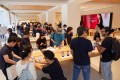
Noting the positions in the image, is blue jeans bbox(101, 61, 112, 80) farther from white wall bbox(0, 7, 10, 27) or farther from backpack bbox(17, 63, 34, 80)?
white wall bbox(0, 7, 10, 27)

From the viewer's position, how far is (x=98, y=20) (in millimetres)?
11258

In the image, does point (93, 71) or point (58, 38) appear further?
point (58, 38)

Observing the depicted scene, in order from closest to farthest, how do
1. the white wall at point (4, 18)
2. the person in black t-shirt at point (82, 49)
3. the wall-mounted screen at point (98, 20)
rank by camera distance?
the person in black t-shirt at point (82, 49), the wall-mounted screen at point (98, 20), the white wall at point (4, 18)

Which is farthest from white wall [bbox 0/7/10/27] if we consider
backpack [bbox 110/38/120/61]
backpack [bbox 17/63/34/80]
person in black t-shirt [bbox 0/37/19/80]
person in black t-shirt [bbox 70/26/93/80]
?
backpack [bbox 110/38/120/61]

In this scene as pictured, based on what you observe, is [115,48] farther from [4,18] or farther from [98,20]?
[4,18]

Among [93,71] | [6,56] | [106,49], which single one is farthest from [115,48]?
[6,56]

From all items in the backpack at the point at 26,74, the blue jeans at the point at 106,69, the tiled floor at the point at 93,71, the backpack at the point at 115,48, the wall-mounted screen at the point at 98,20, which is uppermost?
the wall-mounted screen at the point at 98,20

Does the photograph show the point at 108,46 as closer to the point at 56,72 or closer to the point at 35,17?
the point at 56,72

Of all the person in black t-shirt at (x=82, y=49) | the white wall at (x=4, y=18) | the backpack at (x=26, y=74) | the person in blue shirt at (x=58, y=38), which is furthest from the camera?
the white wall at (x=4, y=18)

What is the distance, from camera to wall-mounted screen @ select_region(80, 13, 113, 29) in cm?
972

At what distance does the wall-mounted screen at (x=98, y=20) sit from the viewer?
9.72 metres

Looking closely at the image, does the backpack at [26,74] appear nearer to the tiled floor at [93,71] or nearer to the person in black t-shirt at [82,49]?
the person in black t-shirt at [82,49]

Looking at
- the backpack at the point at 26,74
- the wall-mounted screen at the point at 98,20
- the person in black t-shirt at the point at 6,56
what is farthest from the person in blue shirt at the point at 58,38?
the wall-mounted screen at the point at 98,20

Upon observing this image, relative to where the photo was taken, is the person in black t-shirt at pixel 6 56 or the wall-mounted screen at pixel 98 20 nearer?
the person in black t-shirt at pixel 6 56
